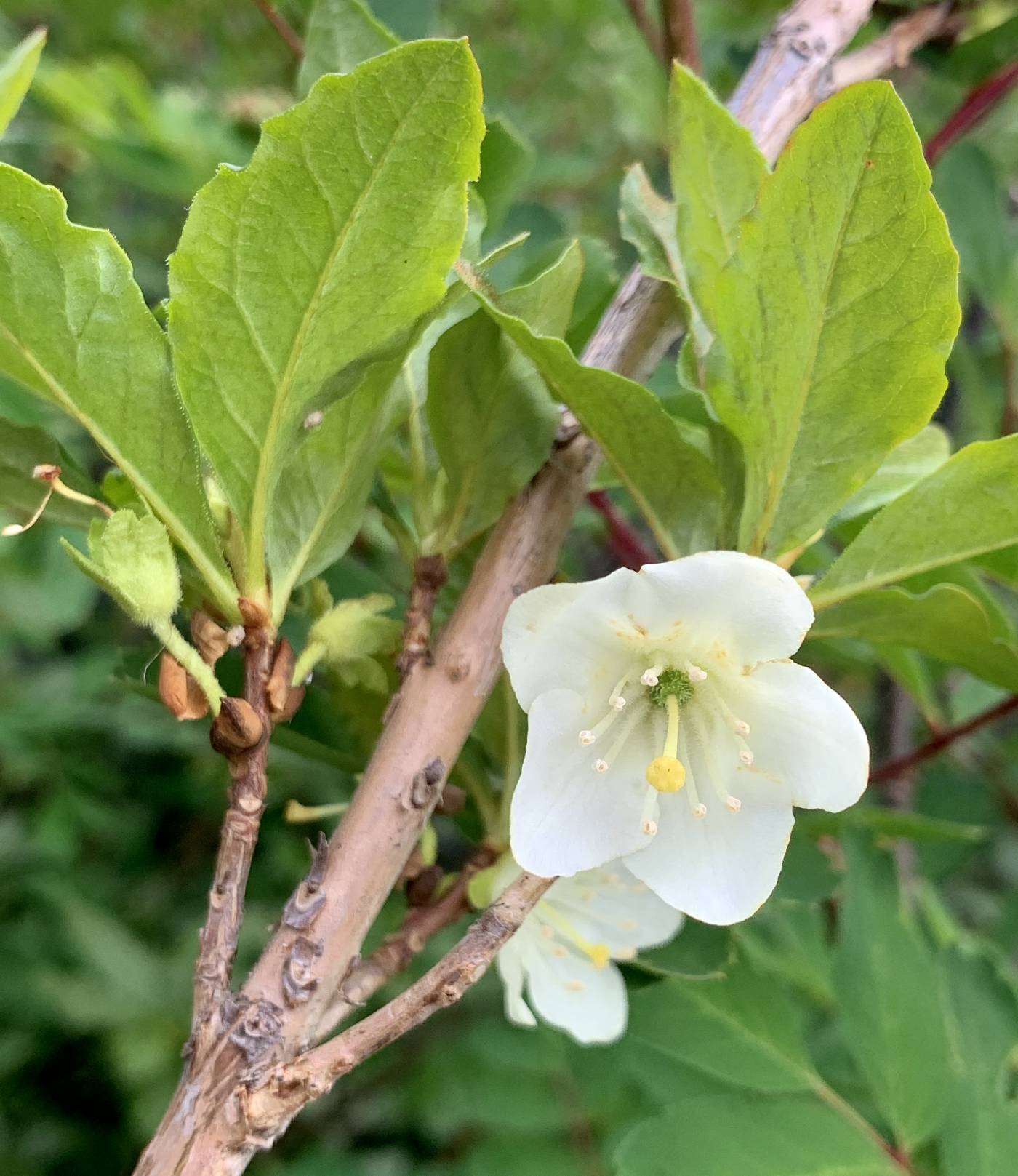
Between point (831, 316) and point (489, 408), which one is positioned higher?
point (831, 316)

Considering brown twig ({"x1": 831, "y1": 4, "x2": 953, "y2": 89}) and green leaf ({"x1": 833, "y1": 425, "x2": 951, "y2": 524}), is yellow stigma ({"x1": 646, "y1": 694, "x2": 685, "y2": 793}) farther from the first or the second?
brown twig ({"x1": 831, "y1": 4, "x2": 953, "y2": 89})

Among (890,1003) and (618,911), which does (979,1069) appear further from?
(618,911)

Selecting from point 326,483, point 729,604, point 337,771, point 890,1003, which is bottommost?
point 337,771

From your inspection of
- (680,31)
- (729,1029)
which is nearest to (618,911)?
(729,1029)

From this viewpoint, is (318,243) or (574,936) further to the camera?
(574,936)

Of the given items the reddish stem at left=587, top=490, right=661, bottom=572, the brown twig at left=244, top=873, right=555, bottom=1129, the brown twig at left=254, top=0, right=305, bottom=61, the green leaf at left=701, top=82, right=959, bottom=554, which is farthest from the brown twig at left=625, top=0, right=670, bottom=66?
the brown twig at left=244, top=873, right=555, bottom=1129

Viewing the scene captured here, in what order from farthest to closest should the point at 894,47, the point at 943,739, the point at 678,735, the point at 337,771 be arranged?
the point at 337,771
the point at 943,739
the point at 894,47
the point at 678,735
